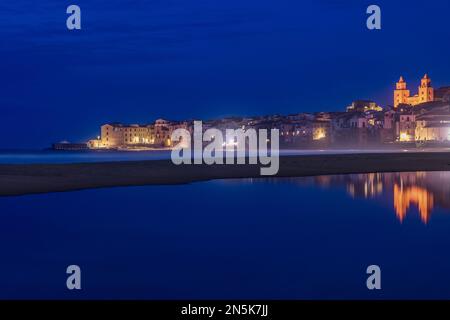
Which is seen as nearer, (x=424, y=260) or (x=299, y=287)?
(x=299, y=287)

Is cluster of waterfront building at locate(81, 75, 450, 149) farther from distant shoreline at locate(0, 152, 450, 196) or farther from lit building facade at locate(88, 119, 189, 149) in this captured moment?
distant shoreline at locate(0, 152, 450, 196)

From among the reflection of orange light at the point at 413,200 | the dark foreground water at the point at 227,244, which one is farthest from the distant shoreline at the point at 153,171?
the reflection of orange light at the point at 413,200

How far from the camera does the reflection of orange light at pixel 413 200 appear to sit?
20.4 metres

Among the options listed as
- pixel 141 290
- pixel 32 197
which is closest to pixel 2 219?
pixel 32 197

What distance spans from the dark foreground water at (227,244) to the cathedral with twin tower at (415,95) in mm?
145041

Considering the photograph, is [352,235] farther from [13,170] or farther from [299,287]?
[13,170]

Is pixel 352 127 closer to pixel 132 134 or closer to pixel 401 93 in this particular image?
pixel 401 93

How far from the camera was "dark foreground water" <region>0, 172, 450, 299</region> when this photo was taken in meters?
10.7

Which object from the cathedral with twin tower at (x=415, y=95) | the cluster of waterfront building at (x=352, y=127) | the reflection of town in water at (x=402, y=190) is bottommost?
the reflection of town in water at (x=402, y=190)

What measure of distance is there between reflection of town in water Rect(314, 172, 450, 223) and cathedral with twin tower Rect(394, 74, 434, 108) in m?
131

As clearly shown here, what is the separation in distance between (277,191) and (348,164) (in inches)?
813

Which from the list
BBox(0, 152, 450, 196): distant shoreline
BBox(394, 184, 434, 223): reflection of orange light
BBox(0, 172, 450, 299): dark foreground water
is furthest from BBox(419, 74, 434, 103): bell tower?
BBox(0, 172, 450, 299): dark foreground water

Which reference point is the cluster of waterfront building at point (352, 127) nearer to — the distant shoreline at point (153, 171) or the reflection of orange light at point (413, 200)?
the distant shoreline at point (153, 171)
